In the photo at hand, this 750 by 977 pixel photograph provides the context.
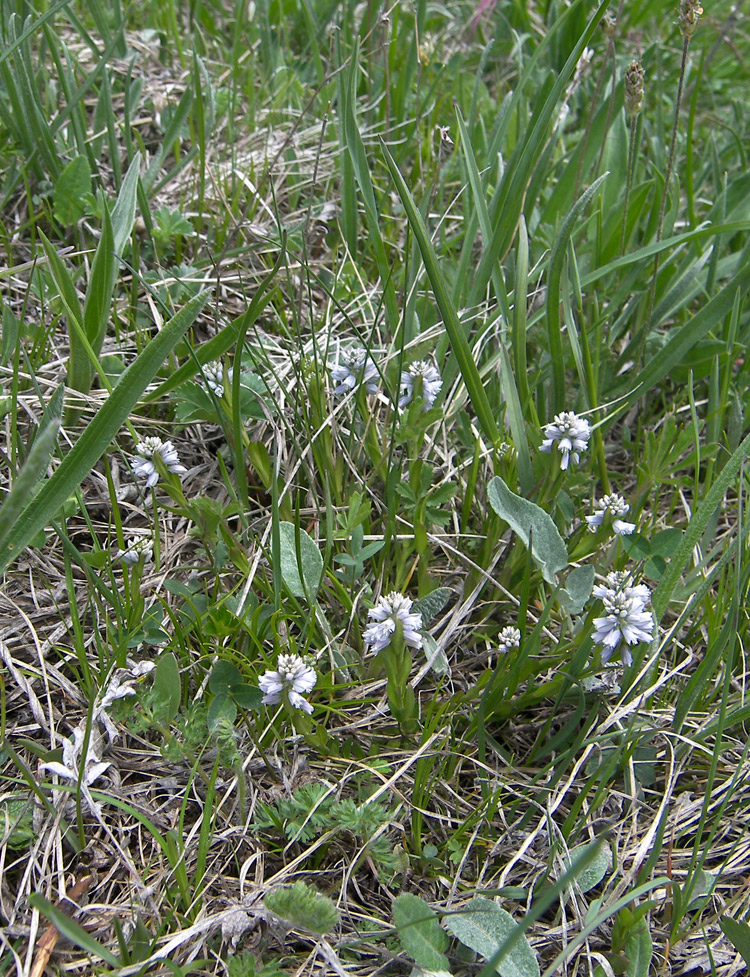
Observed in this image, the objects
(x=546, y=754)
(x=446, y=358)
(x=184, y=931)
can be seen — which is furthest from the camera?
(x=446, y=358)

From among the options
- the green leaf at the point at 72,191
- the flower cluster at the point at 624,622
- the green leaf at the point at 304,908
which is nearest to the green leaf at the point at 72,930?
the green leaf at the point at 304,908

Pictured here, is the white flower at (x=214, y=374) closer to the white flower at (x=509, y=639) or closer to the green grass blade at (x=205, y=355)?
the green grass blade at (x=205, y=355)

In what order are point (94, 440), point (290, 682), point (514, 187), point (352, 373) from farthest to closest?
point (514, 187) < point (352, 373) < point (94, 440) < point (290, 682)

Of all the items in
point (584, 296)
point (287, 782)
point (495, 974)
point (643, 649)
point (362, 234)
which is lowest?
point (495, 974)

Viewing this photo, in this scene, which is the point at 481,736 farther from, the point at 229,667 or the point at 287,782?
the point at 229,667

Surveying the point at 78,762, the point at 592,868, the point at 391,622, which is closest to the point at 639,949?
the point at 592,868

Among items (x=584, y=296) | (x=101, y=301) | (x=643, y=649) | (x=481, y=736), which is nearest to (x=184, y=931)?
(x=481, y=736)

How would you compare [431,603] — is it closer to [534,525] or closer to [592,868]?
[534,525]
